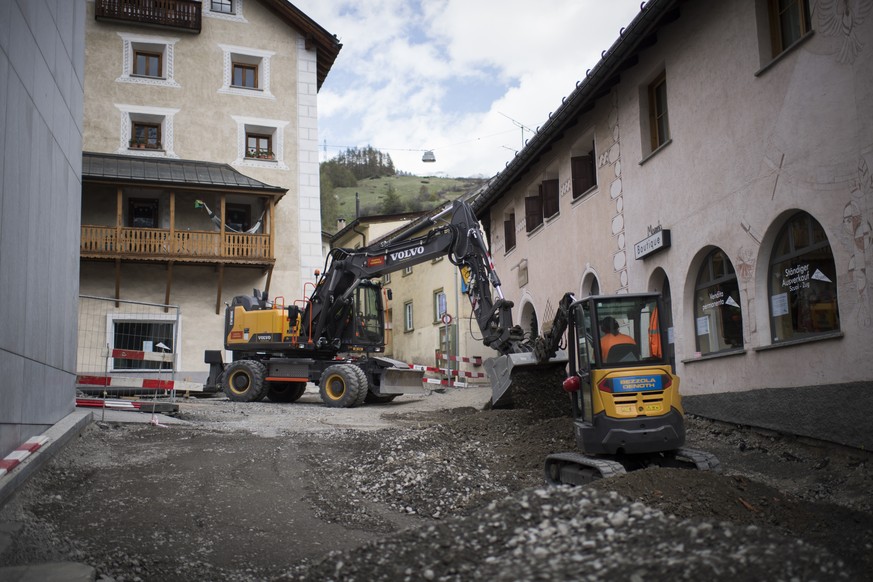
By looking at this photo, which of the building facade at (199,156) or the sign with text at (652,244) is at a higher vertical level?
the building facade at (199,156)

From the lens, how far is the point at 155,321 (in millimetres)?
19672

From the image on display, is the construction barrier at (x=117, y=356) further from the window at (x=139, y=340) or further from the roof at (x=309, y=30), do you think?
the roof at (x=309, y=30)

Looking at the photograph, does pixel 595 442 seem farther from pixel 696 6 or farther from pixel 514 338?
pixel 696 6

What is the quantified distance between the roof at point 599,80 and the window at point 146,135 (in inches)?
512

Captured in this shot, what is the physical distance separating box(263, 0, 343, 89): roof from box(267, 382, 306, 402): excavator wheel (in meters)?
14.5

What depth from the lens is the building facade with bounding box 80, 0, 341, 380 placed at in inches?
1029

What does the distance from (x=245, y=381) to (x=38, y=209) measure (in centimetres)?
1163

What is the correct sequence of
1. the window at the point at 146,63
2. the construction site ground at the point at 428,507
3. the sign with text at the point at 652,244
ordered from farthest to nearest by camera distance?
the window at the point at 146,63 → the sign with text at the point at 652,244 → the construction site ground at the point at 428,507

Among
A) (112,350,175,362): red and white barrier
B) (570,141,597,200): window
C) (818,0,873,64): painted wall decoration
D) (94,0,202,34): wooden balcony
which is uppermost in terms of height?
(94,0,202,34): wooden balcony

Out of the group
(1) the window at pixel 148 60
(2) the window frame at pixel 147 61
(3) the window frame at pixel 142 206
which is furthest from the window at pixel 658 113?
(2) the window frame at pixel 147 61

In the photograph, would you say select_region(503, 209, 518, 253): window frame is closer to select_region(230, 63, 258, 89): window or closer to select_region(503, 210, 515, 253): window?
select_region(503, 210, 515, 253): window

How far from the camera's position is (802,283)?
10.1 meters

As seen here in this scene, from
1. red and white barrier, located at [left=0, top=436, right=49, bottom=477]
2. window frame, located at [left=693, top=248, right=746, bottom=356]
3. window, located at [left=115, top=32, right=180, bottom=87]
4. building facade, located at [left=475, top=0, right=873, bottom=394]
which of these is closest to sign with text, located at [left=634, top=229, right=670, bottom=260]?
building facade, located at [left=475, top=0, right=873, bottom=394]

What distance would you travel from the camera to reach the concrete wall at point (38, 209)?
7.58 m
